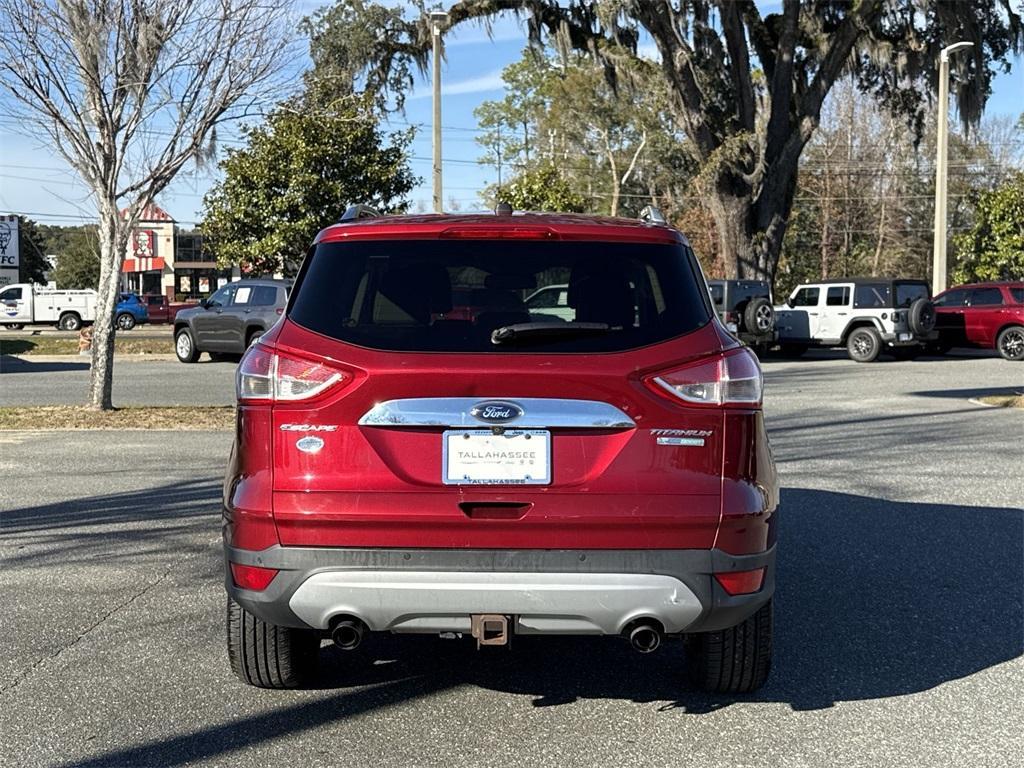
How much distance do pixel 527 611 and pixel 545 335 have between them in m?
0.89

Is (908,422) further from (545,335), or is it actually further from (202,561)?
(545,335)

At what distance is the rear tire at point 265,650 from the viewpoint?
439cm

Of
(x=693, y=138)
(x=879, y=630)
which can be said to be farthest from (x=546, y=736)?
(x=693, y=138)

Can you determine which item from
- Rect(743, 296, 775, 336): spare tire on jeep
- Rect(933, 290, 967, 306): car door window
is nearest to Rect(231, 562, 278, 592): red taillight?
Rect(743, 296, 775, 336): spare tire on jeep

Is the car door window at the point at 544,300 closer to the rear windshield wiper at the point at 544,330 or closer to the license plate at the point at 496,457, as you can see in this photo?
the rear windshield wiper at the point at 544,330

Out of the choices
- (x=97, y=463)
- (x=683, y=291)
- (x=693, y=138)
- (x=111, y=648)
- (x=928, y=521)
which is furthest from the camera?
(x=693, y=138)

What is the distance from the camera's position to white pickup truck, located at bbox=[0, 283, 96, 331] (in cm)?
4816

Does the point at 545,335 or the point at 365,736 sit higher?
the point at 545,335

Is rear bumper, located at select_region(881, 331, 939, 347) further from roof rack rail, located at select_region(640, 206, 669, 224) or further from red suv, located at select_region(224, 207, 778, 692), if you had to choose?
red suv, located at select_region(224, 207, 778, 692)

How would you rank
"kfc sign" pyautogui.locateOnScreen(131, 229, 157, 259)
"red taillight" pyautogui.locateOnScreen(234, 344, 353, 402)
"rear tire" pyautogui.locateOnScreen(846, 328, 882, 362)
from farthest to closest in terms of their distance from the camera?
"kfc sign" pyautogui.locateOnScreen(131, 229, 157, 259) < "rear tire" pyautogui.locateOnScreen(846, 328, 882, 362) < "red taillight" pyautogui.locateOnScreen(234, 344, 353, 402)

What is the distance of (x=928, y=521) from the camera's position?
313 inches

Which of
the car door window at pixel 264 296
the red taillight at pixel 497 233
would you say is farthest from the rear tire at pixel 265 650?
the car door window at pixel 264 296

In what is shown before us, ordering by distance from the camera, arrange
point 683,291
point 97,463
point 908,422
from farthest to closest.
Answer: point 908,422
point 97,463
point 683,291

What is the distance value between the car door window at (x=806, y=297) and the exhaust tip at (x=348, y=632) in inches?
988
